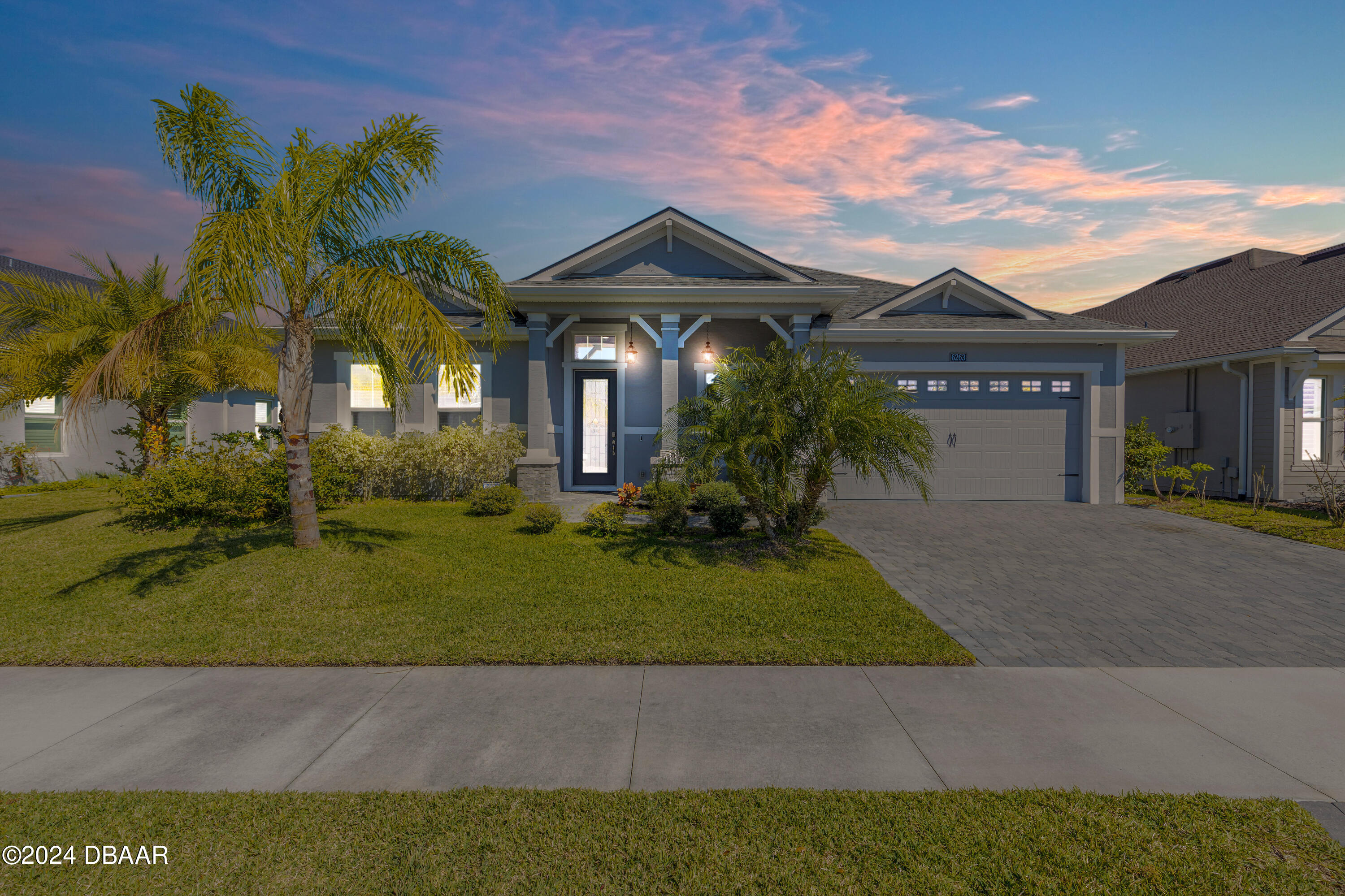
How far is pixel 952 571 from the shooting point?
25.0 ft

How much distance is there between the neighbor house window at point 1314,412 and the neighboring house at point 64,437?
92.3 feet

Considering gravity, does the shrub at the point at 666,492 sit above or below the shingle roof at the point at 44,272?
below

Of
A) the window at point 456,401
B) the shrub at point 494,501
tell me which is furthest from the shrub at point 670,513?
the window at point 456,401

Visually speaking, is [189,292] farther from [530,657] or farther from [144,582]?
[530,657]

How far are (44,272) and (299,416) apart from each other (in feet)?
68.6

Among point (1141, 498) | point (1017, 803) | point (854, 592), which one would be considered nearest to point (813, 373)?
point (854, 592)

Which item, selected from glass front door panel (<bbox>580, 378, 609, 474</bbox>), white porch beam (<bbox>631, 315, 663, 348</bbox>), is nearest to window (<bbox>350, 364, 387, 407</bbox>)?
glass front door panel (<bbox>580, 378, 609, 474</bbox>)

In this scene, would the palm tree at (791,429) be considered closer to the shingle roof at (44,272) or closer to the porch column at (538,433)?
the porch column at (538,433)

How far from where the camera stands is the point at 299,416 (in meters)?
7.08

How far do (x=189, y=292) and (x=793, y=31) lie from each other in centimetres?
922

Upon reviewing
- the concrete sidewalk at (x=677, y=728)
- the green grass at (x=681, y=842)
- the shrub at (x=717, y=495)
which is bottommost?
the concrete sidewalk at (x=677, y=728)

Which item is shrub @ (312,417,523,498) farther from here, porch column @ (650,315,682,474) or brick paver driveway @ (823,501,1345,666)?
brick paver driveway @ (823,501,1345,666)

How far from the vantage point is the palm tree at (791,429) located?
24.4 feet

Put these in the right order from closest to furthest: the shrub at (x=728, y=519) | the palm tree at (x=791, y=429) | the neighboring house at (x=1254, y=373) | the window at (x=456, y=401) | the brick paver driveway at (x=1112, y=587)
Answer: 1. the brick paver driveway at (x=1112, y=587)
2. the palm tree at (x=791, y=429)
3. the shrub at (x=728, y=519)
4. the window at (x=456, y=401)
5. the neighboring house at (x=1254, y=373)
